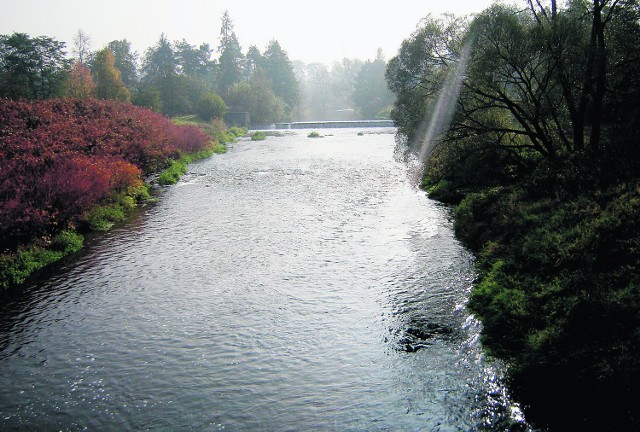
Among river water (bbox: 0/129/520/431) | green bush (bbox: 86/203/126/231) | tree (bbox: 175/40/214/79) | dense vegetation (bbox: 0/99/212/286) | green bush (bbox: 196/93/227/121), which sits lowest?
river water (bbox: 0/129/520/431)

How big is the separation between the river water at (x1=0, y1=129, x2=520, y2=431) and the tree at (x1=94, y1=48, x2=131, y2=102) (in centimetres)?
6415

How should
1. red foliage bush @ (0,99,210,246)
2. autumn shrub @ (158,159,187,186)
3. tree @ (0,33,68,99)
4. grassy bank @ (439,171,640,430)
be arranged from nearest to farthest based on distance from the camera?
grassy bank @ (439,171,640,430) < red foliage bush @ (0,99,210,246) < autumn shrub @ (158,159,187,186) < tree @ (0,33,68,99)

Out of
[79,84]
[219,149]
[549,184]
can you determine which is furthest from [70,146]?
[79,84]

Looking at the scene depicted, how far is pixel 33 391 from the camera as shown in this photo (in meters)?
12.2

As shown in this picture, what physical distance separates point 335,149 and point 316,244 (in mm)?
42948

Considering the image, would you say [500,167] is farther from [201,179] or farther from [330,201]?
[201,179]

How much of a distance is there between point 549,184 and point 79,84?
260 feet

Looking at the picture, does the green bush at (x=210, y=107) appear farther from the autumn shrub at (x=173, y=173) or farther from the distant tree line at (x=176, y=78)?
the autumn shrub at (x=173, y=173)

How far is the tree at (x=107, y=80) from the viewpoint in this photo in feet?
274

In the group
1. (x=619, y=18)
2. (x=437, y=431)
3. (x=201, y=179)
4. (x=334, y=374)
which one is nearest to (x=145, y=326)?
(x=334, y=374)

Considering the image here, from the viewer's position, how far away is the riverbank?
72.6 ft

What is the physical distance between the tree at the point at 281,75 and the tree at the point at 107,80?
69.2 meters

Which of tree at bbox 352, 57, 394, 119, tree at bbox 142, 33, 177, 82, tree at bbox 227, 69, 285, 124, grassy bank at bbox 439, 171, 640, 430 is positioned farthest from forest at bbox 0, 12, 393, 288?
tree at bbox 352, 57, 394, 119

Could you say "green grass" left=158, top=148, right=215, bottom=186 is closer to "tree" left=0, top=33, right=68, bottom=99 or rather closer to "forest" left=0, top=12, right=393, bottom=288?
"forest" left=0, top=12, right=393, bottom=288
